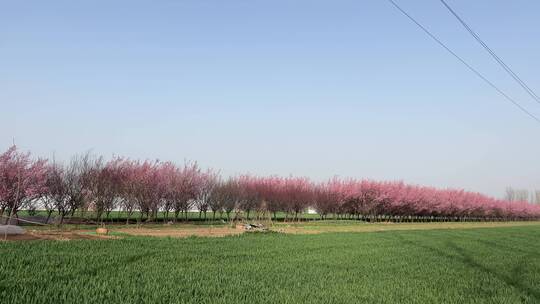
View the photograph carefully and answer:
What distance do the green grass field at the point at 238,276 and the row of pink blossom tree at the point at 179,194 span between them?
592 cm

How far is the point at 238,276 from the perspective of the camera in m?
11.5

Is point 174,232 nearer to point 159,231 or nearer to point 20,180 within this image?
point 159,231

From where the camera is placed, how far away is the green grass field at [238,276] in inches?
348

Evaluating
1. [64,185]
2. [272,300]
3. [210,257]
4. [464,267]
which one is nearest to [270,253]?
[210,257]

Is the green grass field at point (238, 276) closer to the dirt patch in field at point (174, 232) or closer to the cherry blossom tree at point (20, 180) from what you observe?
the dirt patch in field at point (174, 232)

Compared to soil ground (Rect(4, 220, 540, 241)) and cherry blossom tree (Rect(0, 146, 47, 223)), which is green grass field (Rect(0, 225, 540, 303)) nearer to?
soil ground (Rect(4, 220, 540, 241))

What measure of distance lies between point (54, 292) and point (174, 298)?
2.02 meters

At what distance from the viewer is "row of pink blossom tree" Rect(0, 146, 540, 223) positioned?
39.7 metres

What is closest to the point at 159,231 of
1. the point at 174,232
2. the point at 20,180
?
the point at 174,232

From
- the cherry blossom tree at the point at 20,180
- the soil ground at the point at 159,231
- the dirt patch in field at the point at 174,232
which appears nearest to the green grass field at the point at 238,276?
the soil ground at the point at 159,231

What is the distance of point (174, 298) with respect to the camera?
336 inches

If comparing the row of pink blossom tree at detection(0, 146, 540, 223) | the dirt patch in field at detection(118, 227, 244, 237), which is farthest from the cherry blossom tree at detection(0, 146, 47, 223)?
the dirt patch in field at detection(118, 227, 244, 237)

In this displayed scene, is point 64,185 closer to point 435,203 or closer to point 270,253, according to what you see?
point 270,253

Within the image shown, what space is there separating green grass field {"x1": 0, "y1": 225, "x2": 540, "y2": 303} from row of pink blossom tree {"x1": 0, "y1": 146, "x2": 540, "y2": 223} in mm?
5918
